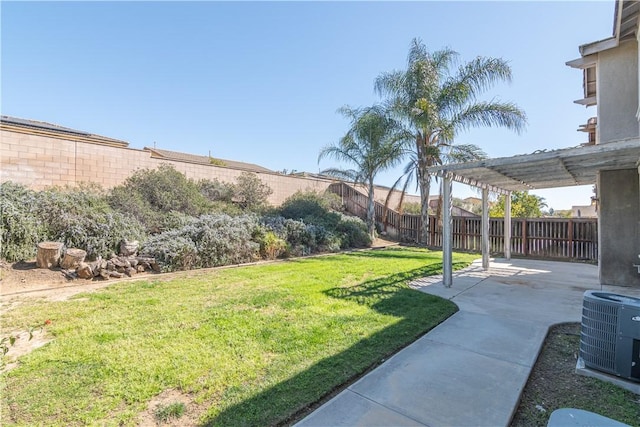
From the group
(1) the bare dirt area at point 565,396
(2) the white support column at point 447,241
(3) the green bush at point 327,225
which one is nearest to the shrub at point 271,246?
(3) the green bush at point 327,225

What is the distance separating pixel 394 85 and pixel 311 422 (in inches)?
563

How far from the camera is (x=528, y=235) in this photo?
489 inches

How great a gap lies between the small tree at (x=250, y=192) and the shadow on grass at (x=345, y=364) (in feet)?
31.9

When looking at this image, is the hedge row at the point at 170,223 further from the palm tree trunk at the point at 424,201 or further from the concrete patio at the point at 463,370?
the concrete patio at the point at 463,370

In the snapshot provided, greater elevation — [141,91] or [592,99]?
[141,91]

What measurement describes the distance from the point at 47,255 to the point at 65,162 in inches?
215

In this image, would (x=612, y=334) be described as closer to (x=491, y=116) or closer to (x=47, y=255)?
(x=47, y=255)

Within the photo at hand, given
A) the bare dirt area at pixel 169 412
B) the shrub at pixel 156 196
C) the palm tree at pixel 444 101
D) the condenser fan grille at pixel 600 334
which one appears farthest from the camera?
the palm tree at pixel 444 101

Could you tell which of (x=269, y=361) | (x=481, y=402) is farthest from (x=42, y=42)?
(x=481, y=402)

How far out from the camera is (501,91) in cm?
1272

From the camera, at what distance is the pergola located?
5.00 metres

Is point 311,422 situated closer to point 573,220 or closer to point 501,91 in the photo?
point 573,220

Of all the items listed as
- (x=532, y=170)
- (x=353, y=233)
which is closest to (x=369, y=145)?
(x=353, y=233)

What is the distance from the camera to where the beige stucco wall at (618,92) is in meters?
6.22
